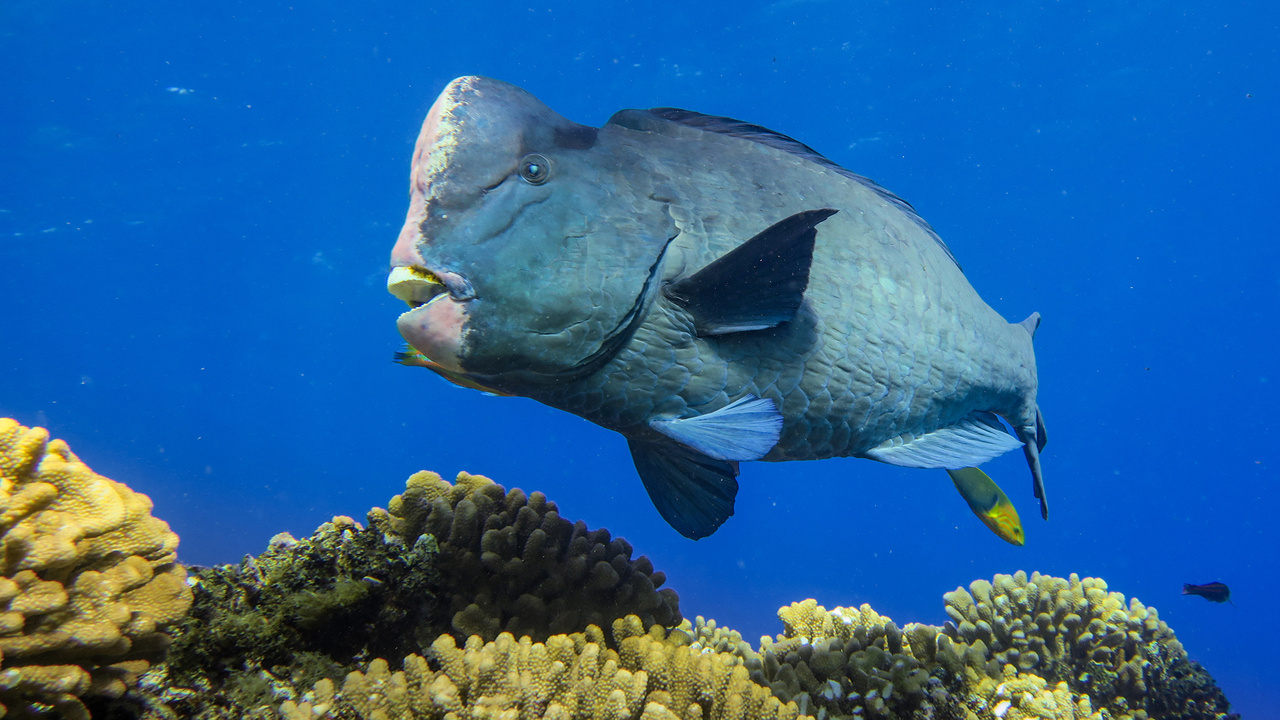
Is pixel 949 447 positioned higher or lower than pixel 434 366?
higher

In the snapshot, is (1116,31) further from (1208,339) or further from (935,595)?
(935,595)

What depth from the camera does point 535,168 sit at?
1.92m

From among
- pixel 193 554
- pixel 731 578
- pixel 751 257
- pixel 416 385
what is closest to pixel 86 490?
pixel 751 257

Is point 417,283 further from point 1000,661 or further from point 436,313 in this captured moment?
point 1000,661

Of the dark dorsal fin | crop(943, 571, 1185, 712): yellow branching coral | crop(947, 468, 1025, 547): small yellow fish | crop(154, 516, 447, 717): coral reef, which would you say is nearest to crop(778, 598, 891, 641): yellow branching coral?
crop(947, 468, 1025, 547): small yellow fish

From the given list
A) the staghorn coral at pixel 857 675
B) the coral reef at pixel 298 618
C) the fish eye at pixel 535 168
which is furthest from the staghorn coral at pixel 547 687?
the fish eye at pixel 535 168

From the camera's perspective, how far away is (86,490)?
6.32ft

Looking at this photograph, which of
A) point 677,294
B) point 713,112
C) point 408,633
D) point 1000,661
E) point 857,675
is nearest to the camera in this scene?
point 677,294

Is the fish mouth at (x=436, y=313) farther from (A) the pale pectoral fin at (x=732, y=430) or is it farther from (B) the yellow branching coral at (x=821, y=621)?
(B) the yellow branching coral at (x=821, y=621)

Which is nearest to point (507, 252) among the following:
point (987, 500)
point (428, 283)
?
point (428, 283)

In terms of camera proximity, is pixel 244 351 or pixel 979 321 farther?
pixel 244 351

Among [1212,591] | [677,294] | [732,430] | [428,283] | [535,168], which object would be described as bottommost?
[732,430]

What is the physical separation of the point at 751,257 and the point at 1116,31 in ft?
113

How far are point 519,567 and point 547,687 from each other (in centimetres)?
94
